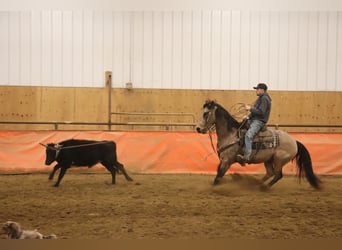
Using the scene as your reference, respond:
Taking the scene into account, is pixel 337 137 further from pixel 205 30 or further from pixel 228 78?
pixel 205 30

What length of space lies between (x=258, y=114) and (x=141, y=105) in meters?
6.22

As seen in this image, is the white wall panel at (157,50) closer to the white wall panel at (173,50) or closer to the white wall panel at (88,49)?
the white wall panel at (173,50)

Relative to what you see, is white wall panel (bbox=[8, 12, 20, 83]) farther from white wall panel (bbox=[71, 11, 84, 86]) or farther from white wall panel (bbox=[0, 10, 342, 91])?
white wall panel (bbox=[71, 11, 84, 86])

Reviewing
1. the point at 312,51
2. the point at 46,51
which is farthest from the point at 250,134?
the point at 46,51

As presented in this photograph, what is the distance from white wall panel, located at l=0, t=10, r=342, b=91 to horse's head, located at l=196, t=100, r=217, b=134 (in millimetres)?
4896

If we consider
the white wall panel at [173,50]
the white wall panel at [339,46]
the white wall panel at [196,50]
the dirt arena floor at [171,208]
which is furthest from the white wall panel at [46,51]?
the white wall panel at [339,46]

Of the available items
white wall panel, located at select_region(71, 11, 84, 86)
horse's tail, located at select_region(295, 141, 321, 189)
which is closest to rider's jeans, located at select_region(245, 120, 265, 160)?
horse's tail, located at select_region(295, 141, 321, 189)

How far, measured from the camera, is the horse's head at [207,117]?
25.3 feet

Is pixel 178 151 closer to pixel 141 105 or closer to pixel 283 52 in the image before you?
pixel 141 105

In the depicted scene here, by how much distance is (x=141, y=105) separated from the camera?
1323 centimetres

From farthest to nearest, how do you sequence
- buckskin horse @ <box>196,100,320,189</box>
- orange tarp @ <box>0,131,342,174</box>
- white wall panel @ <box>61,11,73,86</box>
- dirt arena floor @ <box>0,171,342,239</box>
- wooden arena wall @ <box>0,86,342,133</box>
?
wooden arena wall @ <box>0,86,342,133</box> → white wall panel @ <box>61,11,73,86</box> → orange tarp @ <box>0,131,342,174</box> → buckskin horse @ <box>196,100,320,189</box> → dirt arena floor @ <box>0,171,342,239</box>

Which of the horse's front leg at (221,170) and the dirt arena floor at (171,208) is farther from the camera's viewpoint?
the horse's front leg at (221,170)

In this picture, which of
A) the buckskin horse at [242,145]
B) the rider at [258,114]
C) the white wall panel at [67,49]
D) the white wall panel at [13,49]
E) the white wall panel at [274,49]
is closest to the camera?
the rider at [258,114]

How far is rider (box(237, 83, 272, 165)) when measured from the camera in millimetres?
7551
